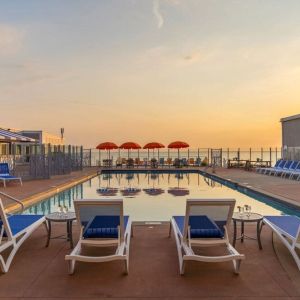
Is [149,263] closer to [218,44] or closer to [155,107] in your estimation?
[218,44]

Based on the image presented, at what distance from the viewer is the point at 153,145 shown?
24.6 m

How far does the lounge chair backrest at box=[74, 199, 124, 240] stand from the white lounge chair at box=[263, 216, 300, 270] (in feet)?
5.66

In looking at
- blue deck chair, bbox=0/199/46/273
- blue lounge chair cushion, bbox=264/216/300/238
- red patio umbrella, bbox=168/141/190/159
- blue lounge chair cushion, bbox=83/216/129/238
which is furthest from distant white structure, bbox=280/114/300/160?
blue lounge chair cushion, bbox=83/216/129/238

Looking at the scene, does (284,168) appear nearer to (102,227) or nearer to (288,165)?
(288,165)

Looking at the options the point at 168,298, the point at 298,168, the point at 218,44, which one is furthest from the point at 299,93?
the point at 168,298

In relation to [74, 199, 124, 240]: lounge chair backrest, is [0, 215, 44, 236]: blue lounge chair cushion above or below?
below

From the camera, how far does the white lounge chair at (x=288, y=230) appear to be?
4000 mm

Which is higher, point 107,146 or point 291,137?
point 291,137

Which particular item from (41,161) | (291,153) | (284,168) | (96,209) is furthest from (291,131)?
(96,209)

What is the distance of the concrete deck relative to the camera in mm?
3318

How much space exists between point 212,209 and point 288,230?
3.34 feet

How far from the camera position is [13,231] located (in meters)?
4.45

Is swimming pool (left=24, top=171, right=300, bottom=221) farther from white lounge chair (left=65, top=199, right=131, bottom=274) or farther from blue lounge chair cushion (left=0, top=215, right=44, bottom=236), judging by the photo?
white lounge chair (left=65, top=199, right=131, bottom=274)

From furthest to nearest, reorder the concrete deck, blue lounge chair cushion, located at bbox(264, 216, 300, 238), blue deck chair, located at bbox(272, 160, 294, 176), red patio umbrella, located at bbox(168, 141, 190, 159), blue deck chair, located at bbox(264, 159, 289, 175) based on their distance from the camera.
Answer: red patio umbrella, located at bbox(168, 141, 190, 159) → blue deck chair, located at bbox(264, 159, 289, 175) → blue deck chair, located at bbox(272, 160, 294, 176) → blue lounge chair cushion, located at bbox(264, 216, 300, 238) → the concrete deck
